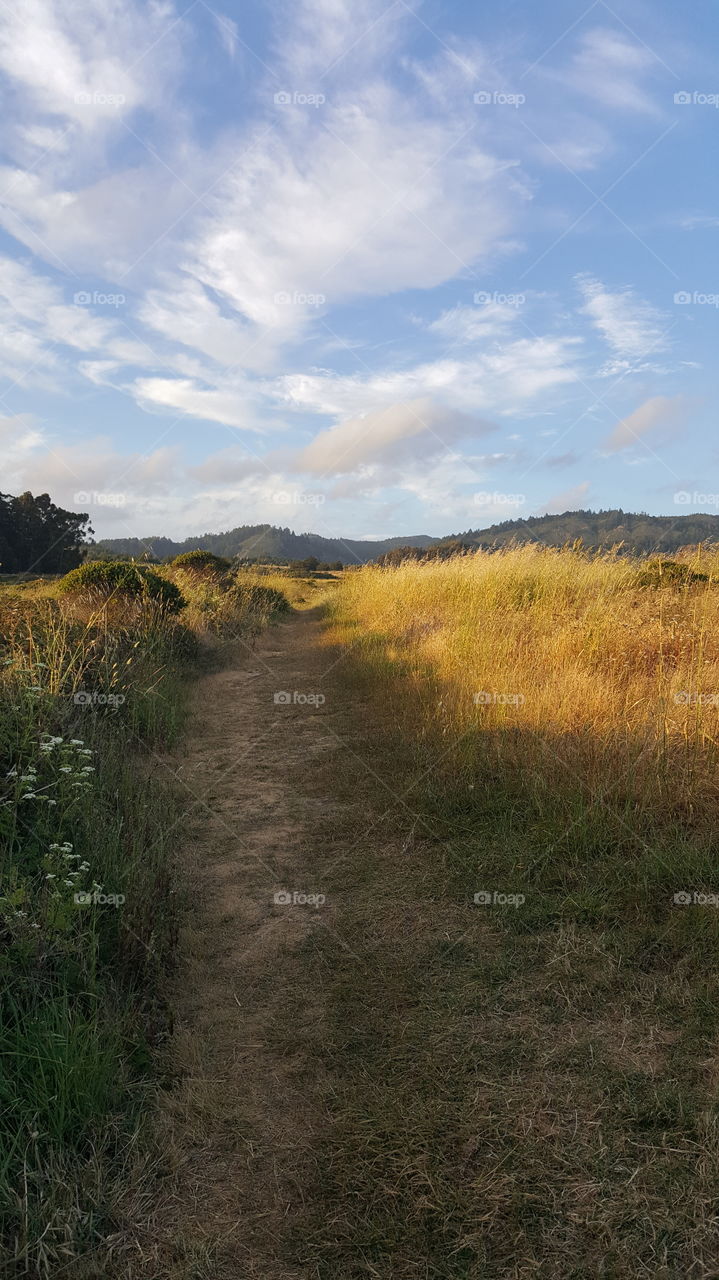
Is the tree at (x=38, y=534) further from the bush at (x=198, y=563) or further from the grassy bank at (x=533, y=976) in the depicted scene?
the grassy bank at (x=533, y=976)

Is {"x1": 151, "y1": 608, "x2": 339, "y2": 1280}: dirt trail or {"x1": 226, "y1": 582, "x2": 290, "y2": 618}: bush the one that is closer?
{"x1": 151, "y1": 608, "x2": 339, "y2": 1280}: dirt trail

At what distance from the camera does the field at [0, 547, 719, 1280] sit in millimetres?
1955

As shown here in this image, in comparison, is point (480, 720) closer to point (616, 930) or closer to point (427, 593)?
point (616, 930)

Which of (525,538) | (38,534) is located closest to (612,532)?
(525,538)

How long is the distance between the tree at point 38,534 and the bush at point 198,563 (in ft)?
37.3

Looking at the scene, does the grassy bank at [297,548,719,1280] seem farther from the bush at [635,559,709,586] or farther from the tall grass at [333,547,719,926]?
the bush at [635,559,709,586]

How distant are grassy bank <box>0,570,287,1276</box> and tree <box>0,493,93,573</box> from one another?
2605 centimetres

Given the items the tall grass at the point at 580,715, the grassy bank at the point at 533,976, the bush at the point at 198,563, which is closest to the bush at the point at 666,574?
the tall grass at the point at 580,715

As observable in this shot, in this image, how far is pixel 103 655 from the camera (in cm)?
720

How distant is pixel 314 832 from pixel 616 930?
2.34 metres

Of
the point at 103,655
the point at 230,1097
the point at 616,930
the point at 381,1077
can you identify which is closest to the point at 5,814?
the point at 230,1097

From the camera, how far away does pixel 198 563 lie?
66.3 ft

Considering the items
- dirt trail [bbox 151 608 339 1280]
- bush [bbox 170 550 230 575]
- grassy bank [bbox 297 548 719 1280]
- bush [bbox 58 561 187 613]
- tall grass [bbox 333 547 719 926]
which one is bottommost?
dirt trail [bbox 151 608 339 1280]

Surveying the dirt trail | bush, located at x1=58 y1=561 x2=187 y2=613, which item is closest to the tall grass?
the dirt trail
